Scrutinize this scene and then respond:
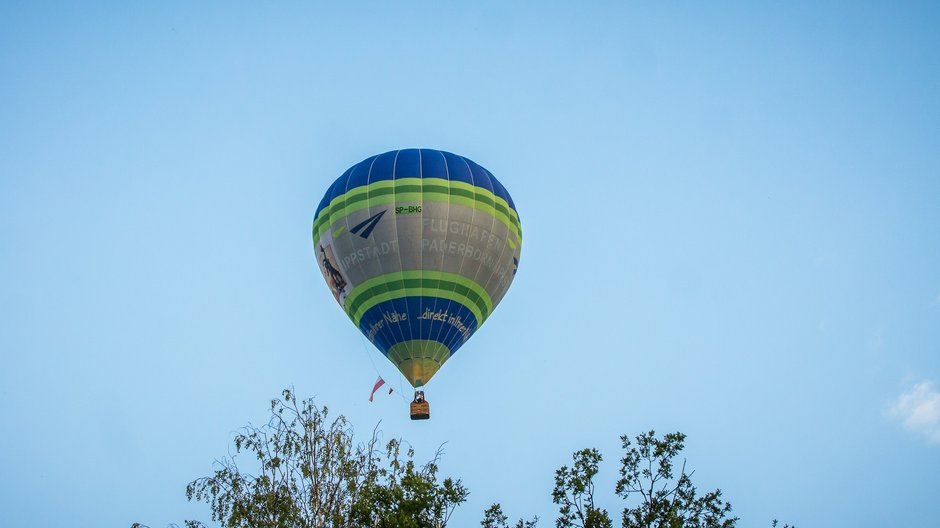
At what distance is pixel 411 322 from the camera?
33.3 m

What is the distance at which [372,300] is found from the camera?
33719 millimetres

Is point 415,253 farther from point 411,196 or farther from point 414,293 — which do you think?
point 411,196

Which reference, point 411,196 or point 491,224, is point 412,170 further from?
point 491,224

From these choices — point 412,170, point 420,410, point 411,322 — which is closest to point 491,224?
point 412,170

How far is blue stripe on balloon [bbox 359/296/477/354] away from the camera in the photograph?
33.3m

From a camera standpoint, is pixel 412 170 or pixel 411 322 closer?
pixel 411 322

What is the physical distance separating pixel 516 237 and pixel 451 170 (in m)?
3.21

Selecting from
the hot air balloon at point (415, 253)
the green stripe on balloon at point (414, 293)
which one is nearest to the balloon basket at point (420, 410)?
the hot air balloon at point (415, 253)

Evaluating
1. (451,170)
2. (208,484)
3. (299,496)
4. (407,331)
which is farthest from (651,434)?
(451,170)

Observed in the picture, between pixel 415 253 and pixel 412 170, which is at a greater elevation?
pixel 412 170

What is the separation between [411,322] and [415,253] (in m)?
2.11

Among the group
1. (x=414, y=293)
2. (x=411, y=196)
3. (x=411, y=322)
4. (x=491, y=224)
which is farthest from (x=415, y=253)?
→ (x=491, y=224)

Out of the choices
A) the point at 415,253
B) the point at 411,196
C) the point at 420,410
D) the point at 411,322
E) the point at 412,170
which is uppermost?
the point at 412,170

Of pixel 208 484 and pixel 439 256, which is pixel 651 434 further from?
pixel 439 256
